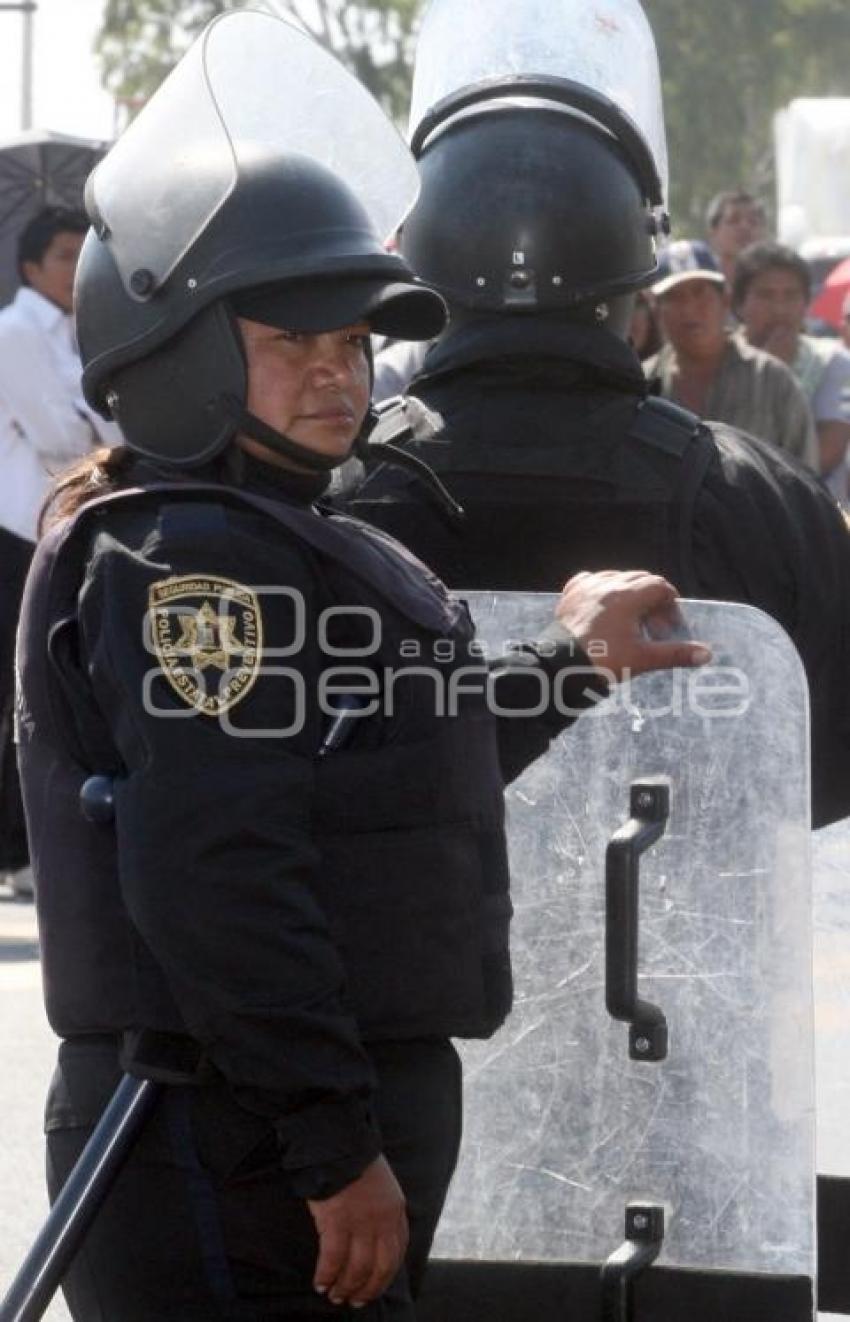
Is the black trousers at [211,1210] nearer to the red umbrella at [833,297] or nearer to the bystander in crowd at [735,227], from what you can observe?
the bystander in crowd at [735,227]

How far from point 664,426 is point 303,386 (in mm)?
683

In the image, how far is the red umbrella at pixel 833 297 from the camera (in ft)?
51.8

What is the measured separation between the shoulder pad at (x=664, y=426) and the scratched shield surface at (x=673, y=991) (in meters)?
0.37

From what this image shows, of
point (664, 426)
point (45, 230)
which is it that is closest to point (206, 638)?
point (664, 426)

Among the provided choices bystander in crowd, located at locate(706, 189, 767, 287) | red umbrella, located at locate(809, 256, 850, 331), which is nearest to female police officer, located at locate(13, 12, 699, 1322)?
bystander in crowd, located at locate(706, 189, 767, 287)

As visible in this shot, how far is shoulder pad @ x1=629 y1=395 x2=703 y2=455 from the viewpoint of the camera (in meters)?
3.42

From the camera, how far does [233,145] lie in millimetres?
2959

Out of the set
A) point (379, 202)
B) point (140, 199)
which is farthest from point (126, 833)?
point (379, 202)

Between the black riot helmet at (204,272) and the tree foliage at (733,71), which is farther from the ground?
the black riot helmet at (204,272)

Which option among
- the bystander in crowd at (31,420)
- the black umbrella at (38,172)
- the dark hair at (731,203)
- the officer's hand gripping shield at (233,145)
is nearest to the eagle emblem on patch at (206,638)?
the officer's hand gripping shield at (233,145)

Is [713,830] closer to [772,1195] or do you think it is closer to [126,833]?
[772,1195]

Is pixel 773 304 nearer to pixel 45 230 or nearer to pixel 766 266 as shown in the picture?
pixel 766 266

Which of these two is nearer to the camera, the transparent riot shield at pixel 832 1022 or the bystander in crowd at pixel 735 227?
the transparent riot shield at pixel 832 1022

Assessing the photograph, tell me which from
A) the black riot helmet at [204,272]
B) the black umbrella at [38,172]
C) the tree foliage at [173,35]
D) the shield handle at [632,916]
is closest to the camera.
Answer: the black riot helmet at [204,272]
